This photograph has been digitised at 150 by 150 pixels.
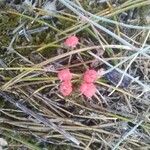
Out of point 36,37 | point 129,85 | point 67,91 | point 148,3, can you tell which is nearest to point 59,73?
point 67,91

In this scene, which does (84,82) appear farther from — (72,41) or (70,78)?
(72,41)

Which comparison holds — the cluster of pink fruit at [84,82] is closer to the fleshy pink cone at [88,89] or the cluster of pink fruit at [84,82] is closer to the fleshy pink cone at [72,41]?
the fleshy pink cone at [88,89]

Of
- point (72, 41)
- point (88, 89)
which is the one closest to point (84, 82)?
point (88, 89)

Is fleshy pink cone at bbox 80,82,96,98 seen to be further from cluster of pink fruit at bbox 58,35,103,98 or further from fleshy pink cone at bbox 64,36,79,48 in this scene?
fleshy pink cone at bbox 64,36,79,48

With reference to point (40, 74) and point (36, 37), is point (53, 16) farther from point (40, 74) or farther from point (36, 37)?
point (40, 74)

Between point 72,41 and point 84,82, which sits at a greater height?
point 72,41

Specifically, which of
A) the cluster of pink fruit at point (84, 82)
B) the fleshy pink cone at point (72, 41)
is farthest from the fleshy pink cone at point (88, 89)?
the fleshy pink cone at point (72, 41)

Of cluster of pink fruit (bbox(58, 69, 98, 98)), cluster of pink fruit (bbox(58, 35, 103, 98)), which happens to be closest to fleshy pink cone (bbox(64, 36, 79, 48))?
cluster of pink fruit (bbox(58, 35, 103, 98))

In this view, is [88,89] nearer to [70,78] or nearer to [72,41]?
[70,78]
